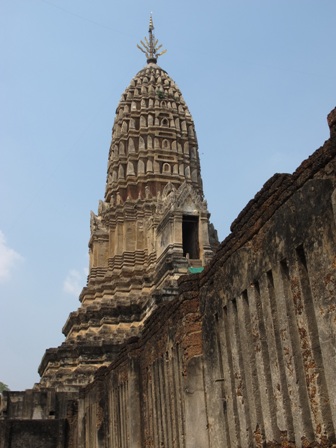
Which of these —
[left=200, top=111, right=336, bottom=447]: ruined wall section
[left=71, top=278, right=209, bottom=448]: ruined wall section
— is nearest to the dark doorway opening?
[left=71, top=278, right=209, bottom=448]: ruined wall section

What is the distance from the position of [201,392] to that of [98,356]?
22918mm

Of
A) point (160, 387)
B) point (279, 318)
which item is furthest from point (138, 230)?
point (279, 318)

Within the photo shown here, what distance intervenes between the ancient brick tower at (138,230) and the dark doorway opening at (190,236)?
2.4 inches

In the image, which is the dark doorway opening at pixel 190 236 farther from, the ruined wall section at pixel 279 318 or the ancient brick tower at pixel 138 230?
the ruined wall section at pixel 279 318

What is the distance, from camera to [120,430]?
13.2 m

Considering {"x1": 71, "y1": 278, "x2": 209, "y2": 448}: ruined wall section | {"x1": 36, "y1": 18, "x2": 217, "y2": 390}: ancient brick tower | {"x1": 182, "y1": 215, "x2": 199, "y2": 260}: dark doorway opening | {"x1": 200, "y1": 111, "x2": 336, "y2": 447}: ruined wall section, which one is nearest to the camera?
{"x1": 200, "y1": 111, "x2": 336, "y2": 447}: ruined wall section

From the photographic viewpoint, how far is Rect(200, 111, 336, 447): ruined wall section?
5531mm

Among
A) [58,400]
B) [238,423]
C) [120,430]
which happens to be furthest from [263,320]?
[58,400]

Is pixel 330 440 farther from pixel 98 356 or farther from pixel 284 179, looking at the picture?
pixel 98 356

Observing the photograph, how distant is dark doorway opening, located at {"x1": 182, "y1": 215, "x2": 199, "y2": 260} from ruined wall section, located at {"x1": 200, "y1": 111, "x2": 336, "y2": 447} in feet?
85.1

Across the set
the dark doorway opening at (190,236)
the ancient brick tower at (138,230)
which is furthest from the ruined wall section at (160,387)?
the dark doorway opening at (190,236)

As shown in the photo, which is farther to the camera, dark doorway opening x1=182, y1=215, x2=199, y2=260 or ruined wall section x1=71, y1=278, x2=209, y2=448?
dark doorway opening x1=182, y1=215, x2=199, y2=260

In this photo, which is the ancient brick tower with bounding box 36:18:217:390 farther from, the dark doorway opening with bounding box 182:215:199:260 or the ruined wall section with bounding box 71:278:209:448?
the ruined wall section with bounding box 71:278:209:448

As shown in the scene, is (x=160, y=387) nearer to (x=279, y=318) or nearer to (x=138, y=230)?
(x=279, y=318)
